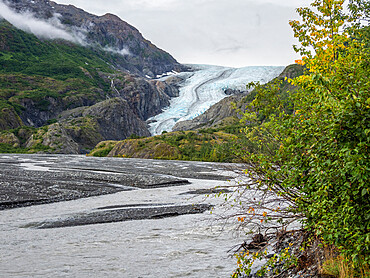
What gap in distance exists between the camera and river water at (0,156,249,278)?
8469 millimetres

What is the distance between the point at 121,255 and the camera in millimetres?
9742

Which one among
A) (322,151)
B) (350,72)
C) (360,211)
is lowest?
(360,211)

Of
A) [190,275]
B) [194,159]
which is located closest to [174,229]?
[190,275]

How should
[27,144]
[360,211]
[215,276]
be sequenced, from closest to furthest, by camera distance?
[360,211]
[215,276]
[27,144]

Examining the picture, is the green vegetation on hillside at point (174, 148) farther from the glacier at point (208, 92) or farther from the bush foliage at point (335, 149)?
the glacier at point (208, 92)

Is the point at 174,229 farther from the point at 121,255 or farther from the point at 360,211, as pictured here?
the point at 360,211

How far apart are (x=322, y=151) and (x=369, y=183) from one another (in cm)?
97

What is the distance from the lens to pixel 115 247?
10508 millimetres

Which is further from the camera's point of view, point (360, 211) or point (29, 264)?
point (29, 264)

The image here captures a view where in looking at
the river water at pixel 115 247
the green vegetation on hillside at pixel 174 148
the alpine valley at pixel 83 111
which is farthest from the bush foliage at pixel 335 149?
the alpine valley at pixel 83 111

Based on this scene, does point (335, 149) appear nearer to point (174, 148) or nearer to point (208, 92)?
point (174, 148)

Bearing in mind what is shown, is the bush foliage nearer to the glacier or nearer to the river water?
the river water

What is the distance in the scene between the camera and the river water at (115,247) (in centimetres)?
847

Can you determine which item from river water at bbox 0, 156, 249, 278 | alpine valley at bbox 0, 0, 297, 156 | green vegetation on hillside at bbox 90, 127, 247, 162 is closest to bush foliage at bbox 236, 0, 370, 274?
river water at bbox 0, 156, 249, 278
